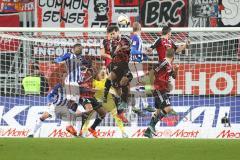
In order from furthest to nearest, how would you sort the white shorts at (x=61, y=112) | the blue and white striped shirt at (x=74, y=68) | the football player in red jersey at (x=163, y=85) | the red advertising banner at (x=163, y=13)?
the red advertising banner at (x=163, y=13) → the white shorts at (x=61, y=112) → the blue and white striped shirt at (x=74, y=68) → the football player in red jersey at (x=163, y=85)

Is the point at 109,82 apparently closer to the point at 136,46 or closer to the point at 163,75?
the point at 136,46

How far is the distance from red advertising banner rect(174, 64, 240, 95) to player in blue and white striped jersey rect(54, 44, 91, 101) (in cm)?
225

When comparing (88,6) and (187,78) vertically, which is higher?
(88,6)

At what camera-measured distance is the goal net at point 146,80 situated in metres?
16.2

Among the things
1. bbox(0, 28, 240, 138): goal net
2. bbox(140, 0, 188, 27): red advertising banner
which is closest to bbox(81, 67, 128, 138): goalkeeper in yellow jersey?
bbox(0, 28, 240, 138): goal net

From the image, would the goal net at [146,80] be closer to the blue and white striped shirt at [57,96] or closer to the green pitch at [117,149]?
the blue and white striped shirt at [57,96]

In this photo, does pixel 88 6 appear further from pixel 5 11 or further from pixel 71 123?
pixel 71 123

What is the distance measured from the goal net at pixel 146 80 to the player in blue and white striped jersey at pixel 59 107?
182 mm

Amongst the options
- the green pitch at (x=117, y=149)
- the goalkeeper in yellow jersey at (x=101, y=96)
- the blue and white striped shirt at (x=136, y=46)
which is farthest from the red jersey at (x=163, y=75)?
the green pitch at (x=117, y=149)

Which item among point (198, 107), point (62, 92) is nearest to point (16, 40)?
point (62, 92)

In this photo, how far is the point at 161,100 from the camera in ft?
49.1

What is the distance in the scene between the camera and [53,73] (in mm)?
17062

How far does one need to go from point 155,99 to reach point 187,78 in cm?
184

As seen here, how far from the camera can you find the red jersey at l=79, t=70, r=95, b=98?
15.8 m
